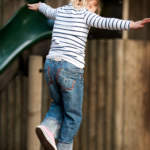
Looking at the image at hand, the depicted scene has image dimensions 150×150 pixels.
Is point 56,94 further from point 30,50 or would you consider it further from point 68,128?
point 30,50

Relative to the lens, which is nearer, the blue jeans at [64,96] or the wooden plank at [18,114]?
the blue jeans at [64,96]

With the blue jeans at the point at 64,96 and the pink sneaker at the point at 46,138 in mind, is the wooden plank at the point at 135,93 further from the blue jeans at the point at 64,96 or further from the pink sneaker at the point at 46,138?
the pink sneaker at the point at 46,138

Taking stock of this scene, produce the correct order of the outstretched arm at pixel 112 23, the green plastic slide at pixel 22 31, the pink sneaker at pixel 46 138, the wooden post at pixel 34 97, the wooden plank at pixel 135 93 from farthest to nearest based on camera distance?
the wooden plank at pixel 135 93 → the wooden post at pixel 34 97 → the green plastic slide at pixel 22 31 → the pink sneaker at pixel 46 138 → the outstretched arm at pixel 112 23

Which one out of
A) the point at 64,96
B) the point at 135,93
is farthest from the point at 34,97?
the point at 64,96

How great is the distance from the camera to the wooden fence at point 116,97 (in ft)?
15.3

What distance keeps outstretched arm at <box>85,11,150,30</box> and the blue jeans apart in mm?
361

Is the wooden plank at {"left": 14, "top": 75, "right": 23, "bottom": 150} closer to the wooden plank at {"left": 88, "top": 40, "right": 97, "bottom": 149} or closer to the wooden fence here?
the wooden fence

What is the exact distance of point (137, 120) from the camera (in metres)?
4.84

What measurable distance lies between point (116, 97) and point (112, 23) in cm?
172

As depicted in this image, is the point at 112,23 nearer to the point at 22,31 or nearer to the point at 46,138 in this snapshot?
the point at 46,138

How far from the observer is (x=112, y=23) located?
121 inches

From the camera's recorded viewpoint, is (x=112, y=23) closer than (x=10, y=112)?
Yes

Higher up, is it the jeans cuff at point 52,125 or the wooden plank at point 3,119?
the jeans cuff at point 52,125

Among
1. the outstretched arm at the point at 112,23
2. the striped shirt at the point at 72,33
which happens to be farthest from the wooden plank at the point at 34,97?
the outstretched arm at the point at 112,23
